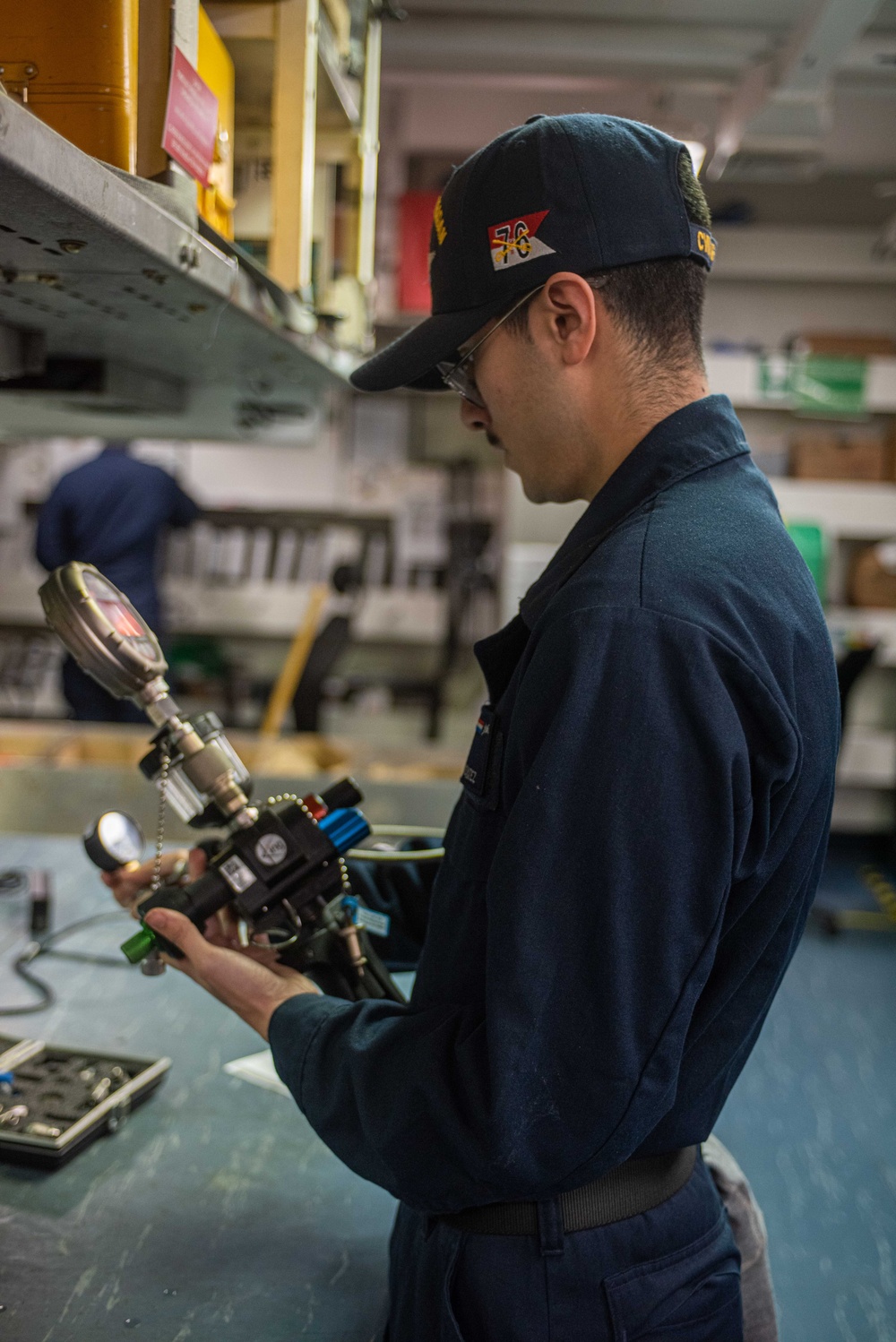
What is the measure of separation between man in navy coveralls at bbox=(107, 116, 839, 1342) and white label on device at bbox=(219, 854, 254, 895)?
0.19ft

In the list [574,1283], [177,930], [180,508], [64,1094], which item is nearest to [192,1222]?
[64,1094]

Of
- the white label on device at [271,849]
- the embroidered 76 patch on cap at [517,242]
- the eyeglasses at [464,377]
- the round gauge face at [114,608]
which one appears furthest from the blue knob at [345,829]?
the embroidered 76 patch on cap at [517,242]

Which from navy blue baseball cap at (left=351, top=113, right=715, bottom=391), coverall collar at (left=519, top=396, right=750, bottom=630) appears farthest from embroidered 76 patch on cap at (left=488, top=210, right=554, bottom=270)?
coverall collar at (left=519, top=396, right=750, bottom=630)

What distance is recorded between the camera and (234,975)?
916mm

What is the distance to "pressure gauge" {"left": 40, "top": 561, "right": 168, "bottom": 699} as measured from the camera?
1023 millimetres

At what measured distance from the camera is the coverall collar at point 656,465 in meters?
0.81

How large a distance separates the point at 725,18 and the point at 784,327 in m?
1.74

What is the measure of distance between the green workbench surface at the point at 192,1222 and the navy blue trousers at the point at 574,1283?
0.14 metres

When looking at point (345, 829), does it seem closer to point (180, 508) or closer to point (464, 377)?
point (464, 377)

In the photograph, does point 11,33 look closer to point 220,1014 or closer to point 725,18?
point 220,1014

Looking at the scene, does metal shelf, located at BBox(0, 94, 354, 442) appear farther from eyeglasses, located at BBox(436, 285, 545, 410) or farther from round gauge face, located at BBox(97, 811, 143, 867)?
round gauge face, located at BBox(97, 811, 143, 867)

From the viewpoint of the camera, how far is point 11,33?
840mm

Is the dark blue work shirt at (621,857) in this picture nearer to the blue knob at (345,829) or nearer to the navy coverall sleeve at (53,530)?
the blue knob at (345,829)

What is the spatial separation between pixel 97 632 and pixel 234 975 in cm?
35
